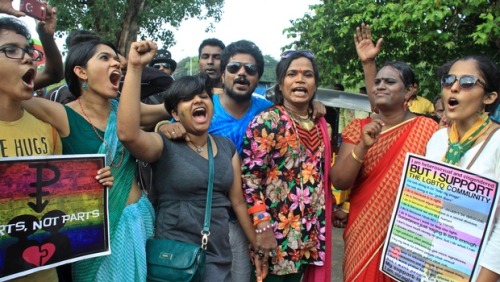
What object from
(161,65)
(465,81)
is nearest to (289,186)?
(465,81)

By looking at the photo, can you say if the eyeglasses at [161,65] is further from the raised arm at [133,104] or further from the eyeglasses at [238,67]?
the raised arm at [133,104]

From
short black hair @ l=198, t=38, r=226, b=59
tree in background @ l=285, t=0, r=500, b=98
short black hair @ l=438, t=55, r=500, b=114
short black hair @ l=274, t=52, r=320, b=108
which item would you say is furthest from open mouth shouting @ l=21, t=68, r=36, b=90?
tree in background @ l=285, t=0, r=500, b=98

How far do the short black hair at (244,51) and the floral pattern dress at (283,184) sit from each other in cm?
52

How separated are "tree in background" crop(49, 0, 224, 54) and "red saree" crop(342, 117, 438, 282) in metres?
9.98

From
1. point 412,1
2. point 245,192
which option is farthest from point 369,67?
point 412,1

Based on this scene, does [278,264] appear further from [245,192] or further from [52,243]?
[52,243]

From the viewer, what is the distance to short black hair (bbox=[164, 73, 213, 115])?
2.32 m

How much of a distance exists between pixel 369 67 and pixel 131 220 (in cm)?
182

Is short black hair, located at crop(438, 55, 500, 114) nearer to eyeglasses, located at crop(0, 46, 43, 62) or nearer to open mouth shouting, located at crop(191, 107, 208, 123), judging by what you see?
open mouth shouting, located at crop(191, 107, 208, 123)

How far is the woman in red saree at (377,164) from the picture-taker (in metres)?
2.56

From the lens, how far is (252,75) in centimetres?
287

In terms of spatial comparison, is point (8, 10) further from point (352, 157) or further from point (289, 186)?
point (352, 157)

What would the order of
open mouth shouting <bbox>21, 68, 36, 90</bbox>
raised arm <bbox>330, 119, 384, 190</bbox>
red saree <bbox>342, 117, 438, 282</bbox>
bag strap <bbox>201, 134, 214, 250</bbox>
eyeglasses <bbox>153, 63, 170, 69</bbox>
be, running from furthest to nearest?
eyeglasses <bbox>153, 63, 170, 69</bbox>, red saree <bbox>342, 117, 438, 282</bbox>, raised arm <bbox>330, 119, 384, 190</bbox>, bag strap <bbox>201, 134, 214, 250</bbox>, open mouth shouting <bbox>21, 68, 36, 90</bbox>

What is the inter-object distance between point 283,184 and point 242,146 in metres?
0.33
